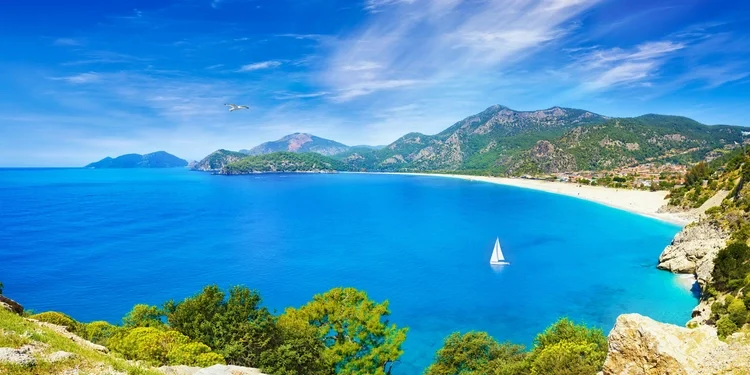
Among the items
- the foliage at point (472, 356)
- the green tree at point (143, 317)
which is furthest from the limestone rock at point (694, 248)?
the green tree at point (143, 317)

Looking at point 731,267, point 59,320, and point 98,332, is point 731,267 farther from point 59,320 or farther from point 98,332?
point 59,320

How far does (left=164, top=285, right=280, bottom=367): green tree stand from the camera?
984 inches

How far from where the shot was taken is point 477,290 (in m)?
60.3

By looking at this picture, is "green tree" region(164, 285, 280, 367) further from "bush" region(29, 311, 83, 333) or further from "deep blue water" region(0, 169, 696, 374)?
"deep blue water" region(0, 169, 696, 374)

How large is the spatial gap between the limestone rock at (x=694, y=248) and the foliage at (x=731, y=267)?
8.46 metres

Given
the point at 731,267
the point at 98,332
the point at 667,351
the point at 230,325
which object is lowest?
the point at 731,267

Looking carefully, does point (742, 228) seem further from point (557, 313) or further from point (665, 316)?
point (557, 313)

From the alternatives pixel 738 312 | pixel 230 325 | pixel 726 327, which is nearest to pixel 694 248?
pixel 738 312

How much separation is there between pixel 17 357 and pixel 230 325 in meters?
15.1

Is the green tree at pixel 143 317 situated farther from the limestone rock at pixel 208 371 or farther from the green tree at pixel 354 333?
the limestone rock at pixel 208 371

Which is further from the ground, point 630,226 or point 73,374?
point 73,374

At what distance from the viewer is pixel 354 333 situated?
27.2 metres

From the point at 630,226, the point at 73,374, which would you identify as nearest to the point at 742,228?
the point at 630,226

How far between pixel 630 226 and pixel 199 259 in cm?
10563
